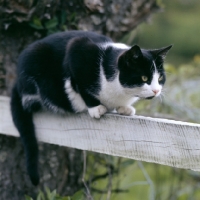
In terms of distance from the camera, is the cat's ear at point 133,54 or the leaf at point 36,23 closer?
the cat's ear at point 133,54

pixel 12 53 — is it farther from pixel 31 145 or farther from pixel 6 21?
pixel 31 145

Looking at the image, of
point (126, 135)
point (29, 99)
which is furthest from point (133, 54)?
point (29, 99)

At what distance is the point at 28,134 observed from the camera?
2.07 metres

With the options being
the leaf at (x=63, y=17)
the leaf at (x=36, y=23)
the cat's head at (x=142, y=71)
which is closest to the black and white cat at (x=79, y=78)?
the cat's head at (x=142, y=71)

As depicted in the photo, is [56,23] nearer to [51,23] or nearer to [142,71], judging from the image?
[51,23]

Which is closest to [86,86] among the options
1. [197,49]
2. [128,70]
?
[128,70]

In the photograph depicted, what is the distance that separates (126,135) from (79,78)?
358 millimetres

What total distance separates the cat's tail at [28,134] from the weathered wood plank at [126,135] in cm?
4

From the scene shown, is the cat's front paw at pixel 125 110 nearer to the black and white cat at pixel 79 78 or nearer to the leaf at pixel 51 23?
the black and white cat at pixel 79 78

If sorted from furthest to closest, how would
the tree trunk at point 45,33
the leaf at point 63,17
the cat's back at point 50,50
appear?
the leaf at point 63,17 < the tree trunk at point 45,33 < the cat's back at point 50,50

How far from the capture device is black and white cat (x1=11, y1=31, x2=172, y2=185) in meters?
1.87

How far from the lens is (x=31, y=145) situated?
2.08 metres

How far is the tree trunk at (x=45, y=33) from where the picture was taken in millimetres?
2203

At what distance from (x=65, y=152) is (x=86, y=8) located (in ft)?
2.36
